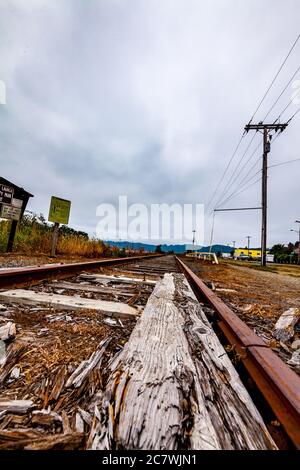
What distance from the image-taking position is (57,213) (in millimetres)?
6840

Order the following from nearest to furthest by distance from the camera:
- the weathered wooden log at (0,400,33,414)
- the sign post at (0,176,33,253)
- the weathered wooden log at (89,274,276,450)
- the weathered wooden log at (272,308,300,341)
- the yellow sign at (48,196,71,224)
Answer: the weathered wooden log at (89,274,276,450), the weathered wooden log at (0,400,33,414), the weathered wooden log at (272,308,300,341), the sign post at (0,176,33,253), the yellow sign at (48,196,71,224)

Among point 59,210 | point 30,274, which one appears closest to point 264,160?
point 59,210

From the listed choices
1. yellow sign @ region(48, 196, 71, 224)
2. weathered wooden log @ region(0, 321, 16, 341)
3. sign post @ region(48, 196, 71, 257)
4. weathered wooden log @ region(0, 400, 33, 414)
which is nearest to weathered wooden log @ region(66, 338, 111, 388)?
weathered wooden log @ region(0, 400, 33, 414)

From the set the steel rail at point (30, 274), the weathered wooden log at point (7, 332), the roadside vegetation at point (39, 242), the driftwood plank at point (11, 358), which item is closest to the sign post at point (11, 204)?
the roadside vegetation at point (39, 242)

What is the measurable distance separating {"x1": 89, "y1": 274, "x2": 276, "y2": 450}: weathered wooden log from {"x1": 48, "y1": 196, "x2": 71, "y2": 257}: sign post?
20.8 feet

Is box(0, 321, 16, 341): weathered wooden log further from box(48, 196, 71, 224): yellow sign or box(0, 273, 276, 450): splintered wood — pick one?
box(48, 196, 71, 224): yellow sign

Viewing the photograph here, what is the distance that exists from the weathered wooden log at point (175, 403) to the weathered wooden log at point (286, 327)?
0.73 m

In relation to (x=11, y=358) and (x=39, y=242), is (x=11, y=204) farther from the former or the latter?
(x=11, y=358)

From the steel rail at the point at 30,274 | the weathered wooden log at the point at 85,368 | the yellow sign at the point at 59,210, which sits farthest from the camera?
the yellow sign at the point at 59,210

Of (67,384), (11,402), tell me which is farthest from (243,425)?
(11,402)

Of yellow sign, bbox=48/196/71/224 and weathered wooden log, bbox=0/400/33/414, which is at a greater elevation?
yellow sign, bbox=48/196/71/224

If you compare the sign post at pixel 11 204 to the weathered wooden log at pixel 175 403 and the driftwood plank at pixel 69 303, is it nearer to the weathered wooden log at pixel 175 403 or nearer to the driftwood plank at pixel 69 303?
the driftwood plank at pixel 69 303

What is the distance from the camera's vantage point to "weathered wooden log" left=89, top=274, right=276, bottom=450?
0.50 m

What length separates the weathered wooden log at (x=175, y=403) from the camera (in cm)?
50
